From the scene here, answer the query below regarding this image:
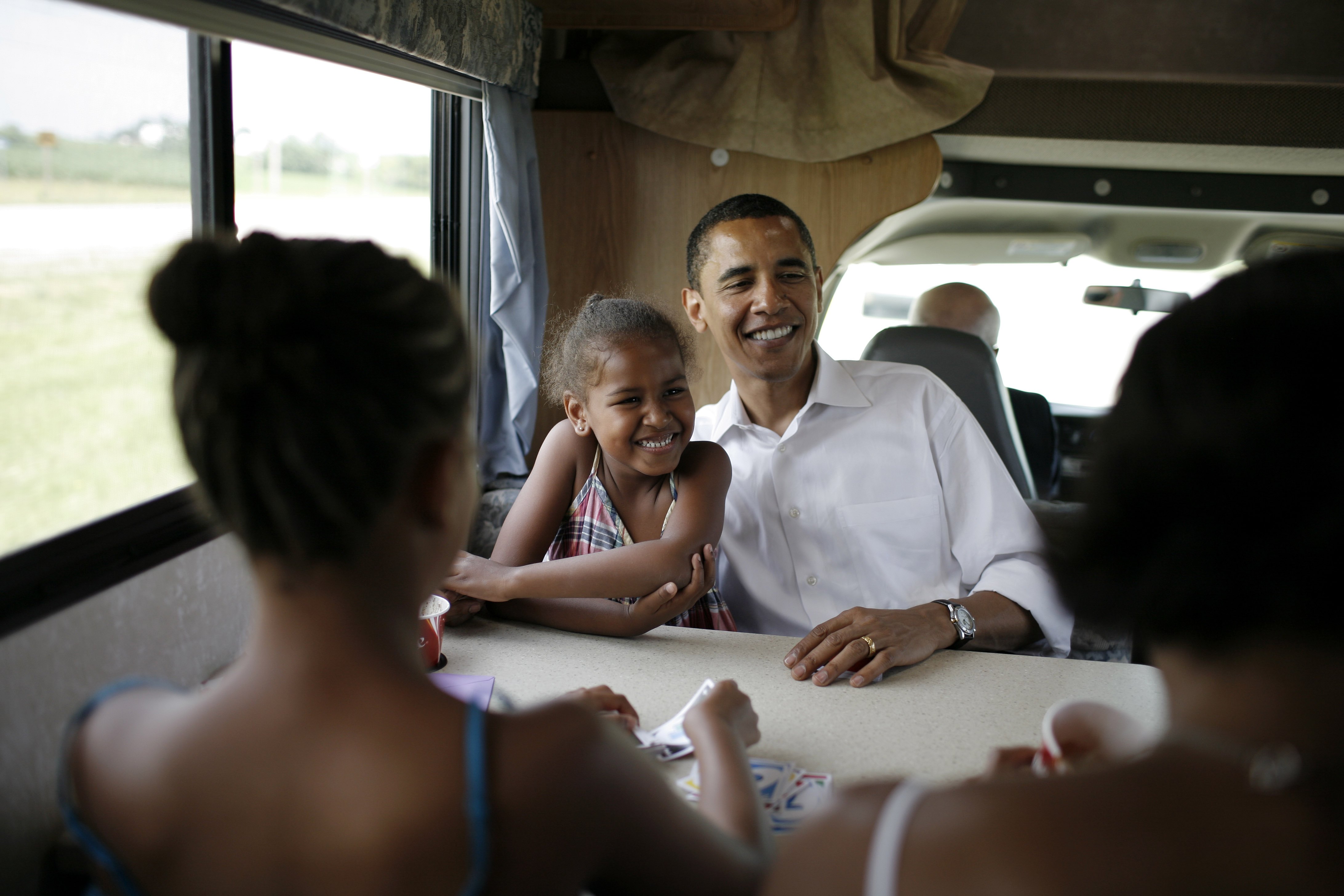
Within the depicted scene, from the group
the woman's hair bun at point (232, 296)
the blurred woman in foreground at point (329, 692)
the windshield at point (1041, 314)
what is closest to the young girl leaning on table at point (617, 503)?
the blurred woman in foreground at point (329, 692)

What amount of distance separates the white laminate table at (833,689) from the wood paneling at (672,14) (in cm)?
177

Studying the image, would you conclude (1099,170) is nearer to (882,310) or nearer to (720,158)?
(882,310)

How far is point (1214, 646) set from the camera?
0.60 metres

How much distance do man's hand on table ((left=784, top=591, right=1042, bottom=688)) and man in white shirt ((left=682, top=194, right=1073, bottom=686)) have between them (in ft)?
1.32

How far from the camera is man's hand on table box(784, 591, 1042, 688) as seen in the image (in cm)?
146

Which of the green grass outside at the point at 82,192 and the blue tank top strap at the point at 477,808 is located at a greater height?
the green grass outside at the point at 82,192

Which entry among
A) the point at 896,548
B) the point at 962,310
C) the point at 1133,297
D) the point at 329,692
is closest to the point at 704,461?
the point at 896,548

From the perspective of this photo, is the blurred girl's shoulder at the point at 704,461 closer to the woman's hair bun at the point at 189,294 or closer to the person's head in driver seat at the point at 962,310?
the woman's hair bun at the point at 189,294

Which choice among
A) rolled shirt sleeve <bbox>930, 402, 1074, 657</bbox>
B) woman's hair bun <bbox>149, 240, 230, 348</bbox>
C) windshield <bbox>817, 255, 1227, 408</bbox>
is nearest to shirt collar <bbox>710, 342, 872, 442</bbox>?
rolled shirt sleeve <bbox>930, 402, 1074, 657</bbox>

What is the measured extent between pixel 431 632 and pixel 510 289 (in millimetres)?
1484

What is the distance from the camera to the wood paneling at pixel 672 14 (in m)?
2.58

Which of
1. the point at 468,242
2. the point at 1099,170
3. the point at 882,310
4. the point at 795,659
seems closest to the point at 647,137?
the point at 468,242

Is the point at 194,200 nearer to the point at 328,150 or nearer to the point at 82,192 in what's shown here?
the point at 82,192

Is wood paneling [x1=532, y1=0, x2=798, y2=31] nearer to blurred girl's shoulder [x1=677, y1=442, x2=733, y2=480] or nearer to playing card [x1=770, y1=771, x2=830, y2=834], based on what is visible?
blurred girl's shoulder [x1=677, y1=442, x2=733, y2=480]
